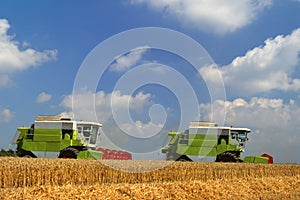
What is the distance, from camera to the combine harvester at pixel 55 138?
24359 millimetres

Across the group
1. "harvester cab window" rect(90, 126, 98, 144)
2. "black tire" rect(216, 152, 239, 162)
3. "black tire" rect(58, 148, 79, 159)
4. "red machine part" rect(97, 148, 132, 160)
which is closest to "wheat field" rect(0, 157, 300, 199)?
"black tire" rect(216, 152, 239, 162)

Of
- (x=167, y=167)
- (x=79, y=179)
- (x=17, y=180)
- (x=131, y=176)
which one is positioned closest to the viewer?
(x=17, y=180)

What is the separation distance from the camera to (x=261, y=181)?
59.4 feet

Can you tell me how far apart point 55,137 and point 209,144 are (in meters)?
9.18

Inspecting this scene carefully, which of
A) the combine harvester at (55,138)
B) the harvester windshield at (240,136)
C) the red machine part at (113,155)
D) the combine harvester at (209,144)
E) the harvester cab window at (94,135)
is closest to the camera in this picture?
the combine harvester at (55,138)

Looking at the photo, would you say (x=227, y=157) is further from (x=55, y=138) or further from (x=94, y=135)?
(x=55, y=138)

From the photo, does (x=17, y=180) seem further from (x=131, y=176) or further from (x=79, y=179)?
(x=131, y=176)

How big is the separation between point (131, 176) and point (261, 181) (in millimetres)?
6088

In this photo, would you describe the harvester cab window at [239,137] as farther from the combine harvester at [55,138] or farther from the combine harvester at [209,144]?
the combine harvester at [55,138]

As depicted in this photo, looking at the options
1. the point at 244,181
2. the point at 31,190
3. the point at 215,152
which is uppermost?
the point at 215,152

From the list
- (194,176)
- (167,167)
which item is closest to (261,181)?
(194,176)

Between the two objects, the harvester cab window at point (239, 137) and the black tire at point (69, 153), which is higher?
the harvester cab window at point (239, 137)

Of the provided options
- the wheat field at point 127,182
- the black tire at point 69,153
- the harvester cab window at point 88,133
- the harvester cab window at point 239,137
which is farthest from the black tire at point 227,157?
the black tire at point 69,153

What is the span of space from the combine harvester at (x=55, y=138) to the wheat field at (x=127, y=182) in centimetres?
841
